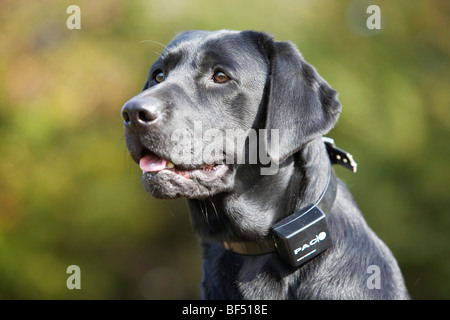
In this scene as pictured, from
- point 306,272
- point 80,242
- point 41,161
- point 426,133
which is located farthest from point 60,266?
point 426,133

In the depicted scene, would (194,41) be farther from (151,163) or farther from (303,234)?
(303,234)

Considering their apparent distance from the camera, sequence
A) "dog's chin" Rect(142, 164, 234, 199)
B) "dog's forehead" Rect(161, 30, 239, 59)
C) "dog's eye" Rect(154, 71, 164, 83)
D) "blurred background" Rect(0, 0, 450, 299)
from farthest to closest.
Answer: "blurred background" Rect(0, 0, 450, 299) < "dog's eye" Rect(154, 71, 164, 83) < "dog's forehead" Rect(161, 30, 239, 59) < "dog's chin" Rect(142, 164, 234, 199)

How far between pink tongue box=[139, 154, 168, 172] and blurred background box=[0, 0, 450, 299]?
9.54 ft

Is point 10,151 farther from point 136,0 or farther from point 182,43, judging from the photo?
point 182,43

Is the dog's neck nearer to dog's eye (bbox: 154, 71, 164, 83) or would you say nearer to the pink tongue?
the pink tongue

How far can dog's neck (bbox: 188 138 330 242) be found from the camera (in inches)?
107

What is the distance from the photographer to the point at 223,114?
9.00 ft

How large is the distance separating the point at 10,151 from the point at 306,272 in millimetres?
4060

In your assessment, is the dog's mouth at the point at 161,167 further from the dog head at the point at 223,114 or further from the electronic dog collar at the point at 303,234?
the electronic dog collar at the point at 303,234

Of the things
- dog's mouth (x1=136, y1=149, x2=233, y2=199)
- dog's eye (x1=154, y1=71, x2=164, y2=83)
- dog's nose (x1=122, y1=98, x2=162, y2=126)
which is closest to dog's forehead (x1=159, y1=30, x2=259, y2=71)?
dog's eye (x1=154, y1=71, x2=164, y2=83)

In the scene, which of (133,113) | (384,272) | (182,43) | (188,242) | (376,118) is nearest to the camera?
(133,113)

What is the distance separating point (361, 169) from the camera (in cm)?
534

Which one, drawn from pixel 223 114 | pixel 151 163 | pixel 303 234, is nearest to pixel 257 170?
pixel 223 114

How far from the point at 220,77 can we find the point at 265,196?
716mm
